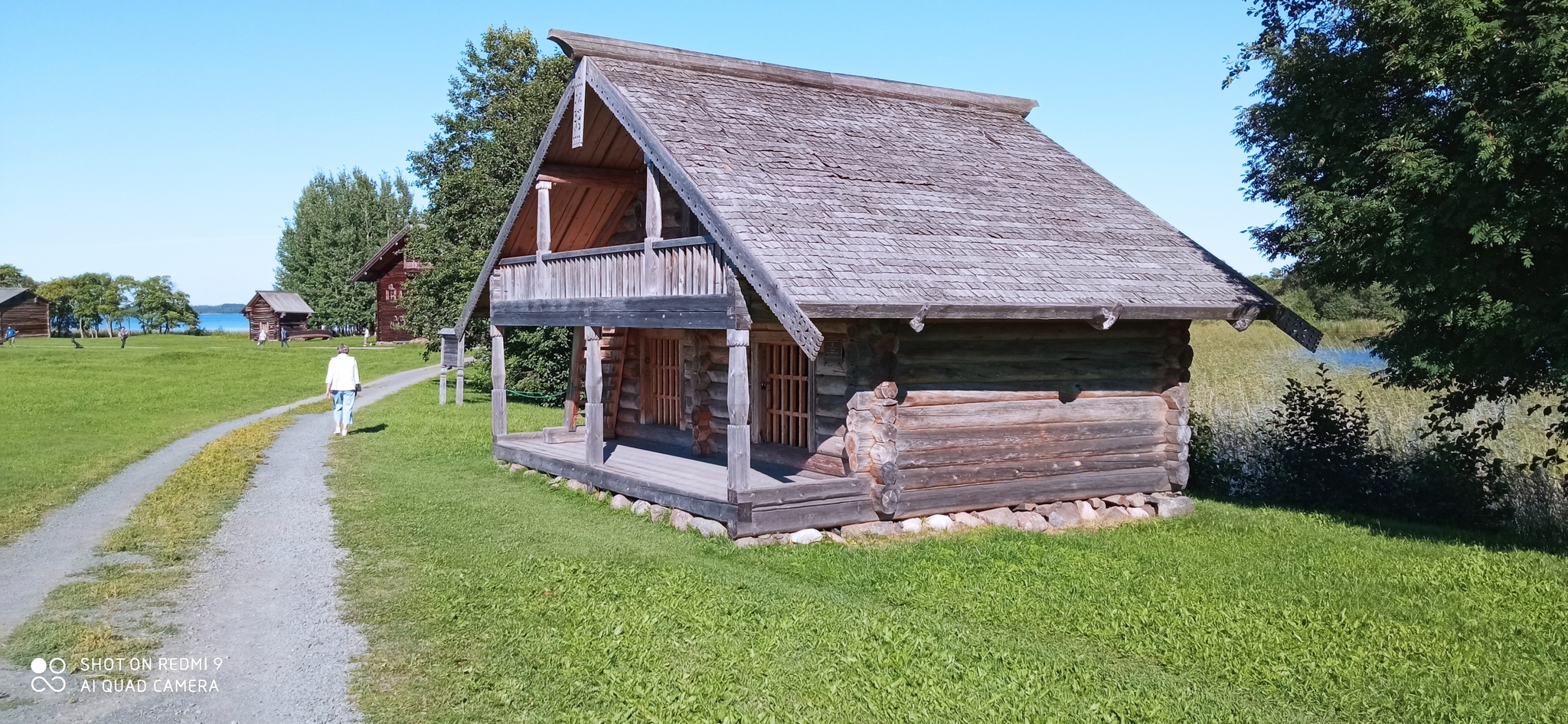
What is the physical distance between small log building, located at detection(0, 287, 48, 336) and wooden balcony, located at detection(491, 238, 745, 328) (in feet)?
235

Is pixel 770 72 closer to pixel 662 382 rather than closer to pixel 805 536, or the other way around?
pixel 662 382

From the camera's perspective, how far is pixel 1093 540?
12.5 metres

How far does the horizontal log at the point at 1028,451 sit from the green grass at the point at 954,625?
0.97 m

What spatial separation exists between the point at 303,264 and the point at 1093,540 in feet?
269

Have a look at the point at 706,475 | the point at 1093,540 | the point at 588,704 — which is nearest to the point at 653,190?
the point at 706,475

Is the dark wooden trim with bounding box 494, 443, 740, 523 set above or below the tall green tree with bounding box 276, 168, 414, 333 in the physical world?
below

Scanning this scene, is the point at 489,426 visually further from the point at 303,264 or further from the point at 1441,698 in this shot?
the point at 303,264

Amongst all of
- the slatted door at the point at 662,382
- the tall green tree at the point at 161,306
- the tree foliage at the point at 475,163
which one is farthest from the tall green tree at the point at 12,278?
the slatted door at the point at 662,382

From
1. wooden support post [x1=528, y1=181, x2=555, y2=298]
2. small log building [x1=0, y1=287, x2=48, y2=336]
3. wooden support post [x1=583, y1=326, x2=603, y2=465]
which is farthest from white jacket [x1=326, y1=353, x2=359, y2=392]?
small log building [x1=0, y1=287, x2=48, y2=336]

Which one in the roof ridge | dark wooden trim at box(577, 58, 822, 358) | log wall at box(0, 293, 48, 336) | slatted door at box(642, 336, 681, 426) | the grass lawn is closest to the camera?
dark wooden trim at box(577, 58, 822, 358)

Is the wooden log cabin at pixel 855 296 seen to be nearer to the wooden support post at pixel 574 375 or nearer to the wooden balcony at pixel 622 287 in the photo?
the wooden balcony at pixel 622 287

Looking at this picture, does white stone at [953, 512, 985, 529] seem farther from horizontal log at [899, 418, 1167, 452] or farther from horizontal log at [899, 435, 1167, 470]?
horizontal log at [899, 418, 1167, 452]

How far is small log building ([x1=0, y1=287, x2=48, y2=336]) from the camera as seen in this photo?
73.2 m

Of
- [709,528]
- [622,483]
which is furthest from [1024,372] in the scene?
[622,483]
